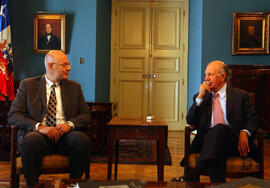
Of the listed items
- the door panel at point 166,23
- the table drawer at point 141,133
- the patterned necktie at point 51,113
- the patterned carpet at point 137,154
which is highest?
the door panel at point 166,23

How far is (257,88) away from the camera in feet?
16.1

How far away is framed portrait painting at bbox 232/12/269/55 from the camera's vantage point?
196 inches

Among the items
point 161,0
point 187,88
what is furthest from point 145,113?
point 161,0

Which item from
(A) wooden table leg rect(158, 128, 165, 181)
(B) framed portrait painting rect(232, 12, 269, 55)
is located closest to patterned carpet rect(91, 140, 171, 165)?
(A) wooden table leg rect(158, 128, 165, 181)

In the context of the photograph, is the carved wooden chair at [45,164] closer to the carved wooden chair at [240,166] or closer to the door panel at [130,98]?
the carved wooden chair at [240,166]

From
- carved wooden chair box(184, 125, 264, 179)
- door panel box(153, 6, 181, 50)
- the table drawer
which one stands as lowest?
carved wooden chair box(184, 125, 264, 179)

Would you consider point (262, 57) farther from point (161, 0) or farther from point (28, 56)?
point (28, 56)

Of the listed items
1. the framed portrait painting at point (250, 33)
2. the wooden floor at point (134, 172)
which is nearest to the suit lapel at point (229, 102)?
the wooden floor at point (134, 172)

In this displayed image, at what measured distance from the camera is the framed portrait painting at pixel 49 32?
5.17 m

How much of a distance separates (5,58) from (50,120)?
258 cm

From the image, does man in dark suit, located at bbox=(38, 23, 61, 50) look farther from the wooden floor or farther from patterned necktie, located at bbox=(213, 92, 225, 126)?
patterned necktie, located at bbox=(213, 92, 225, 126)

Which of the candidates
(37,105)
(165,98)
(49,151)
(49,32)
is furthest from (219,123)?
(165,98)

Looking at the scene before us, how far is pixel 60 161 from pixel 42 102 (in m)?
0.54

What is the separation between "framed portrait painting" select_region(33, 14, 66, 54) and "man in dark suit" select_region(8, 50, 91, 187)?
2.52 meters
